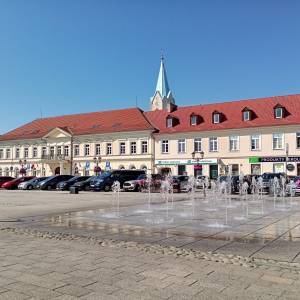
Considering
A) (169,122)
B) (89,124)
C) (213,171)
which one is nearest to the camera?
(213,171)

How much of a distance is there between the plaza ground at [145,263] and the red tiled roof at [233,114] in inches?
1717

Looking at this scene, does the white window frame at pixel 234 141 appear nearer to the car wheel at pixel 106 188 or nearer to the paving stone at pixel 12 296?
the car wheel at pixel 106 188

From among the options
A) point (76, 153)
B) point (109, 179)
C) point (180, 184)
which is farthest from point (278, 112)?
point (76, 153)

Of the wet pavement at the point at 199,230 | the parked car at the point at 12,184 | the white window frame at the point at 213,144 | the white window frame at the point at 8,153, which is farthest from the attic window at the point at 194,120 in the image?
the wet pavement at the point at 199,230

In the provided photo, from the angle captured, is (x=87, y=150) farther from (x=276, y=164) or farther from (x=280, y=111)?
(x=280, y=111)

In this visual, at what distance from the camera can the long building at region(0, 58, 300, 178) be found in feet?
174

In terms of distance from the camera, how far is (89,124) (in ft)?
233

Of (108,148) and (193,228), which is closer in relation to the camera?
(193,228)

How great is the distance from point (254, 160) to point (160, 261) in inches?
1889

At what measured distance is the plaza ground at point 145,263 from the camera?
5711 mm

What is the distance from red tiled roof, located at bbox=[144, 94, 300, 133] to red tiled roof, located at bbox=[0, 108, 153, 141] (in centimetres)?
278

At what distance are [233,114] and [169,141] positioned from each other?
10071 mm

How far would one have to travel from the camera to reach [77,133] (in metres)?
69.1

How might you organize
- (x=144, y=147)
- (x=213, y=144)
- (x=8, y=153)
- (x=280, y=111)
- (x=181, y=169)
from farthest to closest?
(x=8, y=153)
(x=144, y=147)
(x=181, y=169)
(x=213, y=144)
(x=280, y=111)
